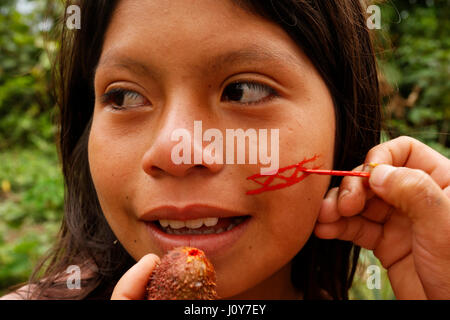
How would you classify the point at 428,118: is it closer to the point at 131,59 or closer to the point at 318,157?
the point at 318,157

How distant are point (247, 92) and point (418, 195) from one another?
1.92 ft

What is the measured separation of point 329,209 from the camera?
132cm

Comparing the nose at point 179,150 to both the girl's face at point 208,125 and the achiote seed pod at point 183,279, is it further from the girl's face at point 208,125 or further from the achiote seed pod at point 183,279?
the achiote seed pod at point 183,279

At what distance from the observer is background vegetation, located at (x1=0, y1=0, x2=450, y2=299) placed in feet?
9.55

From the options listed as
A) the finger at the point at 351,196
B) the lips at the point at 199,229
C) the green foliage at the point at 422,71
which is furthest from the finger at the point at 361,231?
the green foliage at the point at 422,71

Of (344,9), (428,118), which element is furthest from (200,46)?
(428,118)

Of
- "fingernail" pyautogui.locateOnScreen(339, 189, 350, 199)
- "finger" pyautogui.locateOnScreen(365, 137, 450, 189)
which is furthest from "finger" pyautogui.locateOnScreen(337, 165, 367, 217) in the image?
"finger" pyautogui.locateOnScreen(365, 137, 450, 189)

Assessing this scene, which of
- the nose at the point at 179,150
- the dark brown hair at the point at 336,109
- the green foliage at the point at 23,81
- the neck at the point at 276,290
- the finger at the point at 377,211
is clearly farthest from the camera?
the green foliage at the point at 23,81

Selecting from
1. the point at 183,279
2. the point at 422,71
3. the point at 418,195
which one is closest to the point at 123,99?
the point at 183,279

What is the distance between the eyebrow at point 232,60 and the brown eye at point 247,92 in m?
0.08

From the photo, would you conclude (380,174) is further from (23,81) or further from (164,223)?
(23,81)

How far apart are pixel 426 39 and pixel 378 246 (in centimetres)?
471

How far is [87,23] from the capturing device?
1452 millimetres

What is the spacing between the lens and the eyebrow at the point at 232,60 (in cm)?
109
